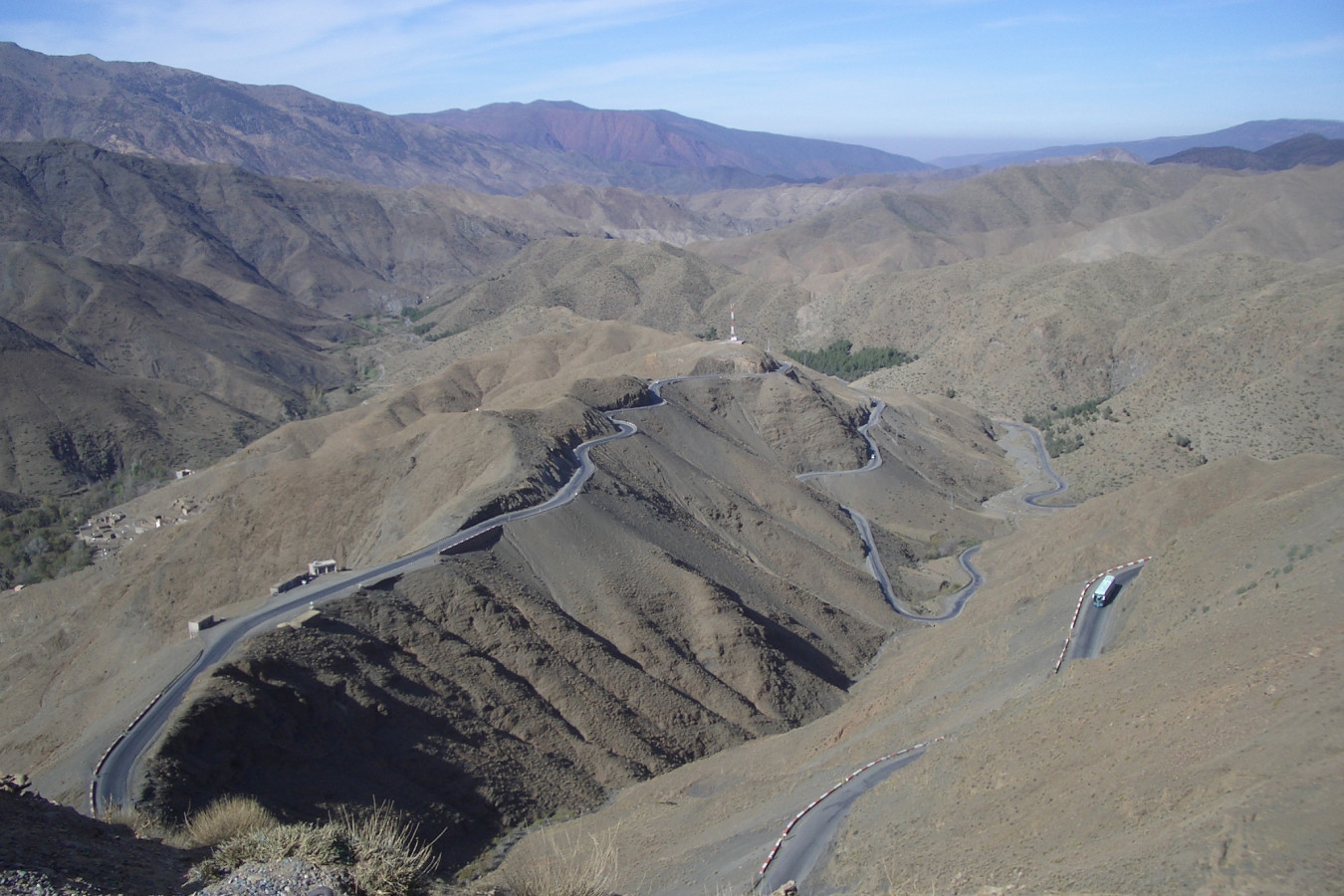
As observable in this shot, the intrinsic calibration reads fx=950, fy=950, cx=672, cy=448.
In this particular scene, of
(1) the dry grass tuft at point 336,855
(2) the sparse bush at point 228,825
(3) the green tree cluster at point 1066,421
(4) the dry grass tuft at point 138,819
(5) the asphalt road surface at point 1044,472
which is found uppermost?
(1) the dry grass tuft at point 336,855

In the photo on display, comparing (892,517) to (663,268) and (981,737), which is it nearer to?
(981,737)

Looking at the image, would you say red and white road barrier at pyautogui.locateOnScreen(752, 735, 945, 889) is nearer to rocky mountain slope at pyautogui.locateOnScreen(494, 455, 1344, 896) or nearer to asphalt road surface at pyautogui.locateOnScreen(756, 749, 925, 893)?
asphalt road surface at pyautogui.locateOnScreen(756, 749, 925, 893)

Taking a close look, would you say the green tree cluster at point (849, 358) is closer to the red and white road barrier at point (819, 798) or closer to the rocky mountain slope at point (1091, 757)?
the rocky mountain slope at point (1091, 757)

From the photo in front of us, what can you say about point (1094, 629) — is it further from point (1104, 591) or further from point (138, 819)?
point (138, 819)

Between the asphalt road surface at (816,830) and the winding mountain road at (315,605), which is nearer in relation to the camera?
the asphalt road surface at (816,830)

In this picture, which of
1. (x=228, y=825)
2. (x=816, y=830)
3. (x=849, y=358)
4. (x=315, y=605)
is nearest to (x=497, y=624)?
(x=315, y=605)

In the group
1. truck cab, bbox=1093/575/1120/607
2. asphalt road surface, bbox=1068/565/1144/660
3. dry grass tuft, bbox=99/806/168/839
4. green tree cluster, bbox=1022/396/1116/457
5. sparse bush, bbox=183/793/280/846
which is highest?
sparse bush, bbox=183/793/280/846

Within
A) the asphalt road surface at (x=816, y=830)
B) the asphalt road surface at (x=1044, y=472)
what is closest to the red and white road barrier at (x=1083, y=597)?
the asphalt road surface at (x=816, y=830)

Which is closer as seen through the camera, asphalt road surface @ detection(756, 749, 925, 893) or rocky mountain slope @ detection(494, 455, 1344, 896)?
rocky mountain slope @ detection(494, 455, 1344, 896)

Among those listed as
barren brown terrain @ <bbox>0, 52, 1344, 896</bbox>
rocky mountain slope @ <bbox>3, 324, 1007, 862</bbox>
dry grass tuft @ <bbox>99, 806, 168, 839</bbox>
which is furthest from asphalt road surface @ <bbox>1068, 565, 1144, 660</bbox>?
dry grass tuft @ <bbox>99, 806, 168, 839</bbox>

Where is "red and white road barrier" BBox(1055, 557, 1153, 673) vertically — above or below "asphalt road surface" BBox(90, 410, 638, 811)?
below

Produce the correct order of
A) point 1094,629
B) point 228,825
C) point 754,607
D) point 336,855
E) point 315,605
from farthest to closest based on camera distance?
point 754,607 → point 1094,629 → point 315,605 → point 228,825 → point 336,855

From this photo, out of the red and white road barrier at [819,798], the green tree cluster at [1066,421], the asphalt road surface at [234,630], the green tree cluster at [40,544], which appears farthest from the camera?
the green tree cluster at [1066,421]
